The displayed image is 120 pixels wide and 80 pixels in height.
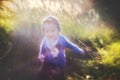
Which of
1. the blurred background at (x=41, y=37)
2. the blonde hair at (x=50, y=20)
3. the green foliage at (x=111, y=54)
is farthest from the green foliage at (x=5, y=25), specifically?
the green foliage at (x=111, y=54)

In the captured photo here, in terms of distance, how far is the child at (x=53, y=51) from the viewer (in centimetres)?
204

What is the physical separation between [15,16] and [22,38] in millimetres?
189

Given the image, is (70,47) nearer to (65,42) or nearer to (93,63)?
(65,42)

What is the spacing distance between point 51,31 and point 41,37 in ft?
0.32

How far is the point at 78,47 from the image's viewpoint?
2.04m

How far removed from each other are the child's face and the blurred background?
5 centimetres

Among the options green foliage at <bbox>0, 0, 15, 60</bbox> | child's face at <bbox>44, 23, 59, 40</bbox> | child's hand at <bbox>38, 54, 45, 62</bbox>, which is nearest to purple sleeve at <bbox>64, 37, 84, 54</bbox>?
child's face at <bbox>44, 23, 59, 40</bbox>

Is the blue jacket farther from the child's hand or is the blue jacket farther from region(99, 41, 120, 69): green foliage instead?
region(99, 41, 120, 69): green foliage

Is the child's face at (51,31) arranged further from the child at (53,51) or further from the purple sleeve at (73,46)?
the purple sleeve at (73,46)

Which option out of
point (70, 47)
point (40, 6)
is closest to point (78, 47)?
point (70, 47)

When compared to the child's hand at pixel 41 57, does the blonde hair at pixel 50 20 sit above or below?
above

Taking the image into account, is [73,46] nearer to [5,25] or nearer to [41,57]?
[41,57]

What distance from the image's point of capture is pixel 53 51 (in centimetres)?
205

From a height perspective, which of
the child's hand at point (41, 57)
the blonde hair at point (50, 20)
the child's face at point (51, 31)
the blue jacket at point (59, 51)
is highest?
the blonde hair at point (50, 20)
